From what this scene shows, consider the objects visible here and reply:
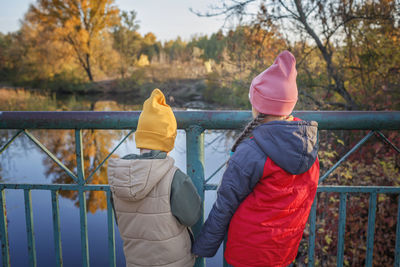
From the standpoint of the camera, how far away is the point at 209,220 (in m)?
1.25

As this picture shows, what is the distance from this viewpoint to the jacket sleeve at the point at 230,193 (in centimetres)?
112

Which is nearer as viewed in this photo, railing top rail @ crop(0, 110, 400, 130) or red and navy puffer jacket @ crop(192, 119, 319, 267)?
red and navy puffer jacket @ crop(192, 119, 319, 267)

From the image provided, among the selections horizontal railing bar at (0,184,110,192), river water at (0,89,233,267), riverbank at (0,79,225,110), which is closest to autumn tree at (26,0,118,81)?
riverbank at (0,79,225,110)

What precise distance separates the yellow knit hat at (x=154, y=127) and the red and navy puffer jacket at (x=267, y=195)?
12.6 inches

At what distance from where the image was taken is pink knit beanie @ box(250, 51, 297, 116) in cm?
113

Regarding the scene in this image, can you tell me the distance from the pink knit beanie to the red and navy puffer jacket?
0.09 metres

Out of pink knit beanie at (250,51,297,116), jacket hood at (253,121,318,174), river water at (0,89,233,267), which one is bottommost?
river water at (0,89,233,267)

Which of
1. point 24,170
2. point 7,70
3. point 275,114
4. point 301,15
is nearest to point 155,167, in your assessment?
point 275,114

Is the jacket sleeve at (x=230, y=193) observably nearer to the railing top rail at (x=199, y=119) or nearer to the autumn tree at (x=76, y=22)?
the railing top rail at (x=199, y=119)

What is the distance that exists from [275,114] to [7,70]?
29.3 metres

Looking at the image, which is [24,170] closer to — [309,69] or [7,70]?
[309,69]

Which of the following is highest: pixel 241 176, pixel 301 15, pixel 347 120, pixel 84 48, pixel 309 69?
pixel 84 48

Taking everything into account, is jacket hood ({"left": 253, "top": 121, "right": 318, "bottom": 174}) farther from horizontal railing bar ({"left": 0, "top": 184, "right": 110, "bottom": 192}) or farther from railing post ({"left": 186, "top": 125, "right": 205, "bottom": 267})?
horizontal railing bar ({"left": 0, "top": 184, "right": 110, "bottom": 192})

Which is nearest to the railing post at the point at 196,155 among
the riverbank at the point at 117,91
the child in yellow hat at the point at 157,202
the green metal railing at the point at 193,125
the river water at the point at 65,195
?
the green metal railing at the point at 193,125
